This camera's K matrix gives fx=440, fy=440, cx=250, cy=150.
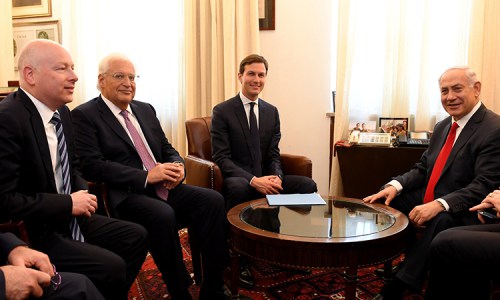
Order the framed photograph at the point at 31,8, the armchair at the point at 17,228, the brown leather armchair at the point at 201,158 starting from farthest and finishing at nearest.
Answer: the framed photograph at the point at 31,8 < the brown leather armchair at the point at 201,158 < the armchair at the point at 17,228

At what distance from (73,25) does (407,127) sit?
3475 mm

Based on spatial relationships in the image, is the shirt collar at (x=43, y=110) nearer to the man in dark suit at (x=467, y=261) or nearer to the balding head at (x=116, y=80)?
the balding head at (x=116, y=80)

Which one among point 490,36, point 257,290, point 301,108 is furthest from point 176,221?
point 490,36

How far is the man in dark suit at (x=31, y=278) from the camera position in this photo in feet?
4.53

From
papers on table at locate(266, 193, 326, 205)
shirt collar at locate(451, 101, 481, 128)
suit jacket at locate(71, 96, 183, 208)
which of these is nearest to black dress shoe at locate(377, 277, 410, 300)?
papers on table at locate(266, 193, 326, 205)

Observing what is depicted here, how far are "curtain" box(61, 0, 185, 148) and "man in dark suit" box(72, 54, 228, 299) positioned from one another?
1.93 meters

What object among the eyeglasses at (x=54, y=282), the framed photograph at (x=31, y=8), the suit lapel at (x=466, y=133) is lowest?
the eyeglasses at (x=54, y=282)

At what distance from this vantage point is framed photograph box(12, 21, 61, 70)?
4.70 metres

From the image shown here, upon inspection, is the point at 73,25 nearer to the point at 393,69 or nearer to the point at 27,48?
the point at 27,48

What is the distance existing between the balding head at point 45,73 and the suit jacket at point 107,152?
1.47ft

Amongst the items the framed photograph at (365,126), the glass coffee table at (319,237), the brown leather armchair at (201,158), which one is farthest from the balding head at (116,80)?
the framed photograph at (365,126)

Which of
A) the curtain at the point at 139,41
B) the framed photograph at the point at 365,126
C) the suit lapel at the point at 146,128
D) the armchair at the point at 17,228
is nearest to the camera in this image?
the armchair at the point at 17,228

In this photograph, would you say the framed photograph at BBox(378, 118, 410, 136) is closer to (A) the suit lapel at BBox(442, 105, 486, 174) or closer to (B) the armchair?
(A) the suit lapel at BBox(442, 105, 486, 174)

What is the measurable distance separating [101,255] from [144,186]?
666mm
